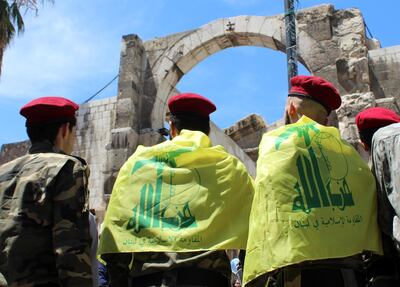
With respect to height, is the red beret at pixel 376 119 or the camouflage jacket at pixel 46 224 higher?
the red beret at pixel 376 119

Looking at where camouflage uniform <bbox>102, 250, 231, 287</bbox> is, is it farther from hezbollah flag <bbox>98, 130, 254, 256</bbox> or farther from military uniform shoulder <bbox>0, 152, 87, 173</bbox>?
military uniform shoulder <bbox>0, 152, 87, 173</bbox>

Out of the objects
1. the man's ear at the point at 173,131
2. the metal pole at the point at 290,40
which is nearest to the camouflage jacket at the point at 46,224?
the man's ear at the point at 173,131

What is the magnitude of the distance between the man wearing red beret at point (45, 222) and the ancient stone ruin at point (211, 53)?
6.73m

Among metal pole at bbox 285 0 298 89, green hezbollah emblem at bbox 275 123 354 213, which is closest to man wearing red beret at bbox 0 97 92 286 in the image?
green hezbollah emblem at bbox 275 123 354 213

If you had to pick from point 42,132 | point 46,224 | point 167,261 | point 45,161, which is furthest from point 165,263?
point 42,132

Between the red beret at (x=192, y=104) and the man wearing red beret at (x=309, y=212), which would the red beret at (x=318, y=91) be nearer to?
the man wearing red beret at (x=309, y=212)

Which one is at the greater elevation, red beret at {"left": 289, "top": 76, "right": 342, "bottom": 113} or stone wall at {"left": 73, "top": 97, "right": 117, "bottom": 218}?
stone wall at {"left": 73, "top": 97, "right": 117, "bottom": 218}

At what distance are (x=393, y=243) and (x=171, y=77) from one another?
9.07 meters

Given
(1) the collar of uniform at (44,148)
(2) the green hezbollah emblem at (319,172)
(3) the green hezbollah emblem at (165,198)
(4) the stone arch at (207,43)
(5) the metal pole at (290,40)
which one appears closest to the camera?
(2) the green hezbollah emblem at (319,172)

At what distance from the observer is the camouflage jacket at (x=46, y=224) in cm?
241

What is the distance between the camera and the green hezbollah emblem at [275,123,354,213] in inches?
93.9

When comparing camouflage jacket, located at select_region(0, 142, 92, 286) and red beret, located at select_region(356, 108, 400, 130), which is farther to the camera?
red beret, located at select_region(356, 108, 400, 130)

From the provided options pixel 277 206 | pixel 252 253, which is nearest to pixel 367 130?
pixel 277 206

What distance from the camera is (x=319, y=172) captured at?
96.8 inches
